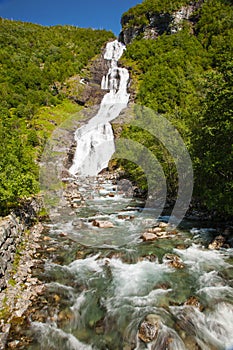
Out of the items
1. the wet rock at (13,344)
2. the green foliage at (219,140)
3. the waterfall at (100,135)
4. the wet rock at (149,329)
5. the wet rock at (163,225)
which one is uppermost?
the waterfall at (100,135)

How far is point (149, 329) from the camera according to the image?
7168mm

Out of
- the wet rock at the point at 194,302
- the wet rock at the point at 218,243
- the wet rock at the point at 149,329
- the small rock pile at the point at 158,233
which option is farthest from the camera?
the small rock pile at the point at 158,233

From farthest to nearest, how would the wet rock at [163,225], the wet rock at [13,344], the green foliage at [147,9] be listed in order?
the green foliage at [147,9] < the wet rock at [163,225] < the wet rock at [13,344]

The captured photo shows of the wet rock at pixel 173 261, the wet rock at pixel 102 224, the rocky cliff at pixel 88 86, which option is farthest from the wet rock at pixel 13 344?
the rocky cliff at pixel 88 86

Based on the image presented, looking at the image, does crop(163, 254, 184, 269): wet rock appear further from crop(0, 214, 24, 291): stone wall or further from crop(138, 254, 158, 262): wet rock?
crop(0, 214, 24, 291): stone wall

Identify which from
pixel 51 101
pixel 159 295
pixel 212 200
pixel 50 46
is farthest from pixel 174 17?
pixel 159 295

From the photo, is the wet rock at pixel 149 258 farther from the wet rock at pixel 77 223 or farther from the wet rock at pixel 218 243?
the wet rock at pixel 77 223

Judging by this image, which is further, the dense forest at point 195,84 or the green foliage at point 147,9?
the green foliage at point 147,9

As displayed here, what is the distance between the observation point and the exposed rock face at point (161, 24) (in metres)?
87.1

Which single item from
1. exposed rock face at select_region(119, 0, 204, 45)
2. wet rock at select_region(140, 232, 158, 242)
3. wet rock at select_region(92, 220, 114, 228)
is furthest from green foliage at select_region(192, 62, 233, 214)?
exposed rock face at select_region(119, 0, 204, 45)

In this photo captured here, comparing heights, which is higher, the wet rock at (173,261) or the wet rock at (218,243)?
the wet rock at (218,243)

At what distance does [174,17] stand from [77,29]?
6231 centimetres

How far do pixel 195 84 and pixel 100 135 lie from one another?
79.1 feet

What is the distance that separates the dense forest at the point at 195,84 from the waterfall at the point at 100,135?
17.7 feet
